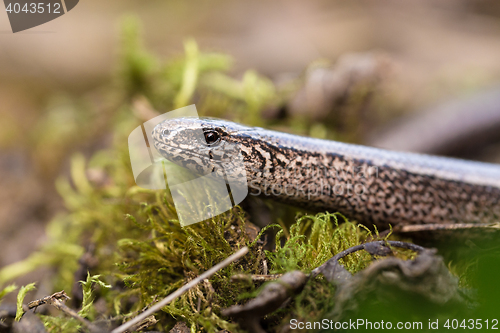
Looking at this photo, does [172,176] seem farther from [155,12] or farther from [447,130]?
[155,12]

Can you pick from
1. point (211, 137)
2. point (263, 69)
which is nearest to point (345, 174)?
point (211, 137)

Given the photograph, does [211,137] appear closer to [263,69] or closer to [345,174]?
[345,174]

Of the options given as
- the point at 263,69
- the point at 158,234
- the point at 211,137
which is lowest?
the point at 158,234

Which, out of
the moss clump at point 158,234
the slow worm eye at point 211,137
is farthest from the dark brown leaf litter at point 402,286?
the slow worm eye at point 211,137

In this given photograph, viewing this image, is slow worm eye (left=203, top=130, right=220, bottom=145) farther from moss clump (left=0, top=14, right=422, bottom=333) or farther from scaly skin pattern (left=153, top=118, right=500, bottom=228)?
moss clump (left=0, top=14, right=422, bottom=333)

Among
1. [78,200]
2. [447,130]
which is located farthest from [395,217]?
[78,200]

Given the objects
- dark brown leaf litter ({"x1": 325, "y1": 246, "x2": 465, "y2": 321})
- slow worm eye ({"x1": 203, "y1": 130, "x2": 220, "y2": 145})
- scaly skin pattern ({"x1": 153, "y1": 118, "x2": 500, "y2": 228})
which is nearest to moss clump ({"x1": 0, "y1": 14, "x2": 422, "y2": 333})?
dark brown leaf litter ({"x1": 325, "y1": 246, "x2": 465, "y2": 321})
